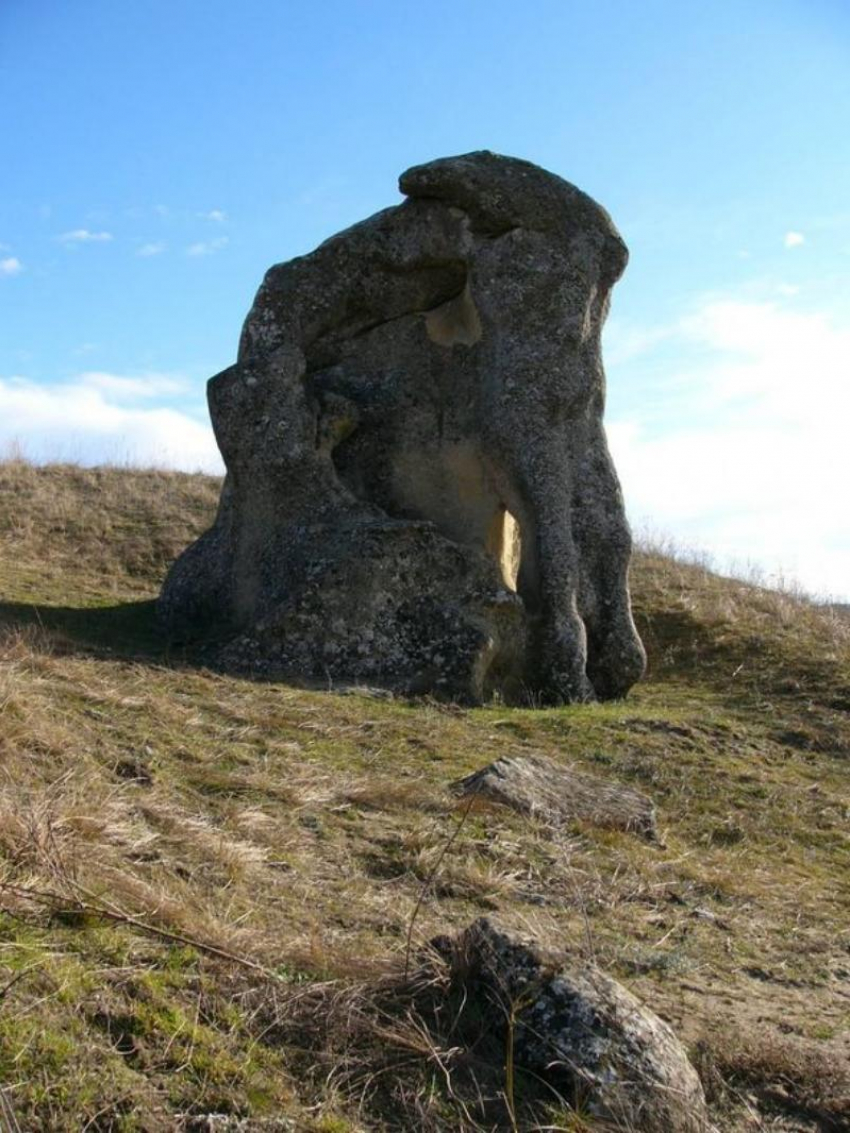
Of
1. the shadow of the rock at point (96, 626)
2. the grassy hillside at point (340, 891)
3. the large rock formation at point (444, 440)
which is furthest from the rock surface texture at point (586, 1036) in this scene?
the large rock formation at point (444, 440)

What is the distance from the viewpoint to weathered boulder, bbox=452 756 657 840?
20.3ft

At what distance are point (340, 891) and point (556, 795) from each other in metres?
1.93

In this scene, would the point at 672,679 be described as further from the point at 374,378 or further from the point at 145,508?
the point at 145,508

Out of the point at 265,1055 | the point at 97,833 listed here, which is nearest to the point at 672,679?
→ the point at 97,833

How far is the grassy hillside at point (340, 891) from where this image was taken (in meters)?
3.36

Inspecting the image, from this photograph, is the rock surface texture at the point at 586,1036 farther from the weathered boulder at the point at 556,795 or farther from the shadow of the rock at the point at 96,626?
the shadow of the rock at the point at 96,626

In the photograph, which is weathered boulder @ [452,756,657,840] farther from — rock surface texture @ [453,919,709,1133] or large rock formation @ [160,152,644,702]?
large rock formation @ [160,152,644,702]

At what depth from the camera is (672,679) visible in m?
12.0

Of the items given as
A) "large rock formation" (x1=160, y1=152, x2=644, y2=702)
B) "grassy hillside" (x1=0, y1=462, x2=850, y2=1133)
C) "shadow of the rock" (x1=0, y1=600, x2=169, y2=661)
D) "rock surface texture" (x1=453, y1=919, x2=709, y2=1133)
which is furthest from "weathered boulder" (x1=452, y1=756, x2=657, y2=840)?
"shadow of the rock" (x1=0, y1=600, x2=169, y2=661)

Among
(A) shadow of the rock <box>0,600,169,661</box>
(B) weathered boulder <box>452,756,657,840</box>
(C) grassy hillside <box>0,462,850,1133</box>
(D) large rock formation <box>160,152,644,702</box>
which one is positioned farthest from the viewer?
(D) large rock formation <box>160,152,644,702</box>

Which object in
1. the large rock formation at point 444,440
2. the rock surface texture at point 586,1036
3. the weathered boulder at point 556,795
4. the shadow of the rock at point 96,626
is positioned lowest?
the rock surface texture at point 586,1036

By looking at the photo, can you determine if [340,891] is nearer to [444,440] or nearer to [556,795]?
[556,795]

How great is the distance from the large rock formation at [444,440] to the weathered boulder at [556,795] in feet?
9.54

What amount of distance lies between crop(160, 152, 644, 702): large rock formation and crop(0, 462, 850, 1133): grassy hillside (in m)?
1.01
